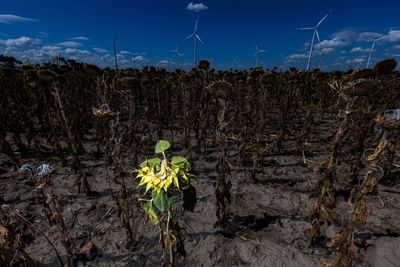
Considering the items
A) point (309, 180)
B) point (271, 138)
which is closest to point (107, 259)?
point (309, 180)

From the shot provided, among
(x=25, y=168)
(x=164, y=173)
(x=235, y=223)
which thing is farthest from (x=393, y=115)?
(x=25, y=168)

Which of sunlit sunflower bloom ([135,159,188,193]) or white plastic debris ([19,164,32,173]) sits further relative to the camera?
white plastic debris ([19,164,32,173])

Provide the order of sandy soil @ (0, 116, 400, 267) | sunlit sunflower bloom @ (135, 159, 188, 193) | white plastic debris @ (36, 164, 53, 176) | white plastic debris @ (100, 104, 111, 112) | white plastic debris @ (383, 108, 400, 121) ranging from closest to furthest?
sunlit sunflower bloom @ (135, 159, 188, 193)
white plastic debris @ (383, 108, 400, 121)
white plastic debris @ (36, 164, 53, 176)
white plastic debris @ (100, 104, 111, 112)
sandy soil @ (0, 116, 400, 267)

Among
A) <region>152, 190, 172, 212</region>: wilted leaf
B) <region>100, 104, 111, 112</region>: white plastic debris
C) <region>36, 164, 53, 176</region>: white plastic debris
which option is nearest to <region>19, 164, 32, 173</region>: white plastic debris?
<region>36, 164, 53, 176</region>: white plastic debris

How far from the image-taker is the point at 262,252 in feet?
9.59

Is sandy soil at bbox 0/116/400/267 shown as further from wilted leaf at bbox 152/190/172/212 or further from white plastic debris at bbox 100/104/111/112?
white plastic debris at bbox 100/104/111/112

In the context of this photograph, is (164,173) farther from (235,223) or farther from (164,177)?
(235,223)

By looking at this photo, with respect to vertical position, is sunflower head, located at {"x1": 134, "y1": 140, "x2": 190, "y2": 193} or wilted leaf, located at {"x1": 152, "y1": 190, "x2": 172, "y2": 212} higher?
sunflower head, located at {"x1": 134, "y1": 140, "x2": 190, "y2": 193}

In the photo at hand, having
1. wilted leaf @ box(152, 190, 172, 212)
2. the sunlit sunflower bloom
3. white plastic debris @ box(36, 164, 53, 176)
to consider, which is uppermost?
the sunlit sunflower bloom

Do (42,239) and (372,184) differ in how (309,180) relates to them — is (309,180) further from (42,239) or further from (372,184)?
(42,239)

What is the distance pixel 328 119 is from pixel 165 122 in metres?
6.43

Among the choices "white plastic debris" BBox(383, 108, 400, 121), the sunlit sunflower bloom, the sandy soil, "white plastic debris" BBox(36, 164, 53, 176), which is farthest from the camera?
the sandy soil

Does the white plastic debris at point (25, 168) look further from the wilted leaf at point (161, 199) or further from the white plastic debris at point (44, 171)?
the wilted leaf at point (161, 199)

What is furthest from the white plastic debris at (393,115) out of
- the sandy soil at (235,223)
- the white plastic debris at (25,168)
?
the white plastic debris at (25,168)
